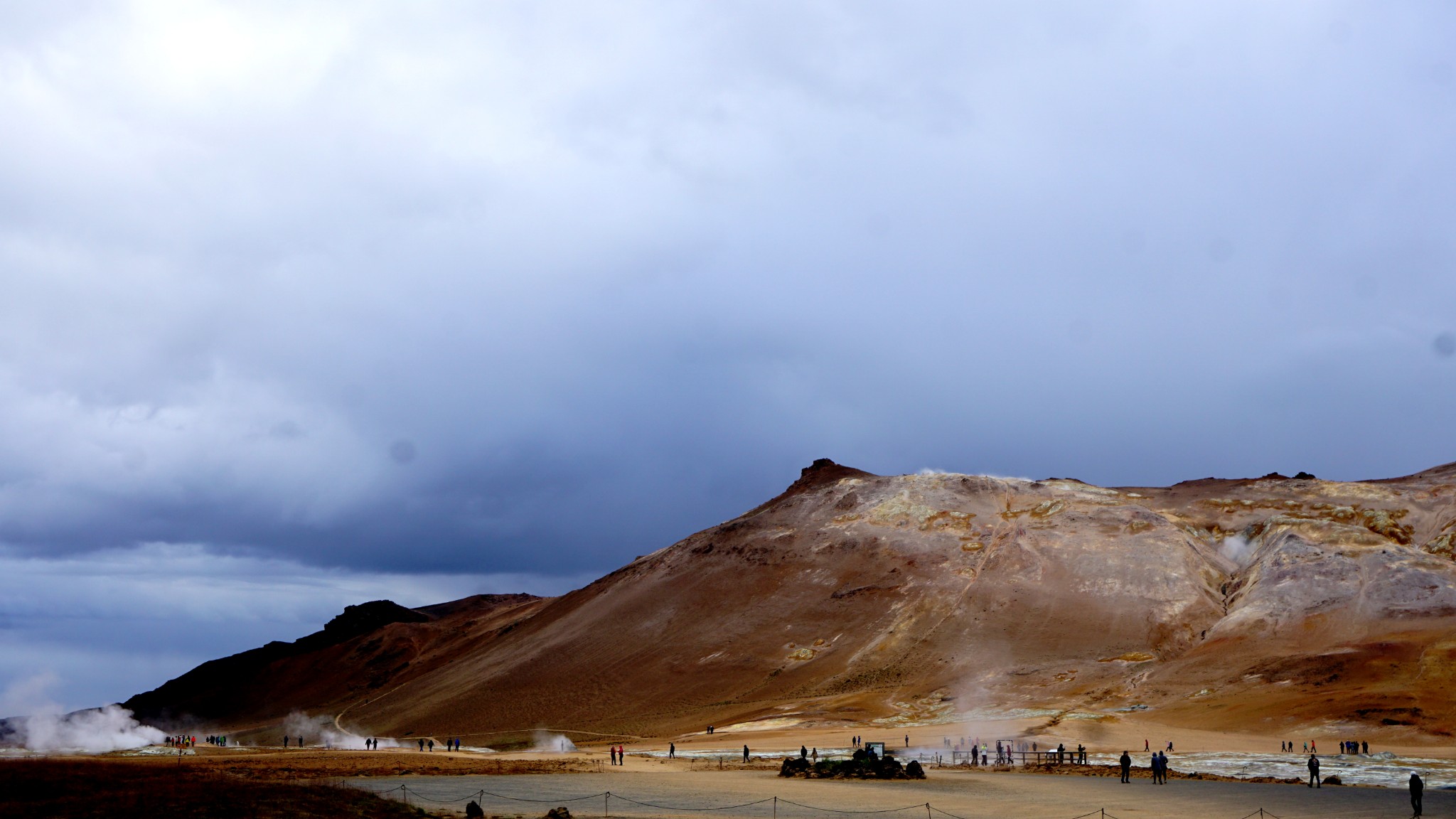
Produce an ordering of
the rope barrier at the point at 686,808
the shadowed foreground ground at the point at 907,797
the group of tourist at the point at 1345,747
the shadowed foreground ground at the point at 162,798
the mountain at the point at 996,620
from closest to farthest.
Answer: the shadowed foreground ground at the point at 162,798 → the shadowed foreground ground at the point at 907,797 → the rope barrier at the point at 686,808 → the group of tourist at the point at 1345,747 → the mountain at the point at 996,620

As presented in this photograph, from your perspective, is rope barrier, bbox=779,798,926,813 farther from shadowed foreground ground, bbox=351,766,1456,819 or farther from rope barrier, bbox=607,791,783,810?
rope barrier, bbox=607,791,783,810

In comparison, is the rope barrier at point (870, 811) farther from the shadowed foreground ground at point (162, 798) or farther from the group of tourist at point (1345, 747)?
the group of tourist at point (1345, 747)

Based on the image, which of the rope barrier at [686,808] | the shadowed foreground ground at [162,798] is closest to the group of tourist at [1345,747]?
the rope barrier at [686,808]

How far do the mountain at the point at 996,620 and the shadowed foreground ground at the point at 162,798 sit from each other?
58809 mm

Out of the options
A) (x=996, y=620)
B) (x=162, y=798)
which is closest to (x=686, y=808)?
(x=162, y=798)

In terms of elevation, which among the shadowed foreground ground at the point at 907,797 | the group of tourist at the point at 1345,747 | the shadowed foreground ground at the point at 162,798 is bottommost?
the group of tourist at the point at 1345,747

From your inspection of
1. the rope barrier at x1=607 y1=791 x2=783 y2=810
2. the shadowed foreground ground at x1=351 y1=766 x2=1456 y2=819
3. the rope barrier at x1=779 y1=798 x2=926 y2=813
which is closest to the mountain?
the shadowed foreground ground at x1=351 y1=766 x2=1456 y2=819

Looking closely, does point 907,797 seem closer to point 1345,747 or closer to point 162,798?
point 162,798

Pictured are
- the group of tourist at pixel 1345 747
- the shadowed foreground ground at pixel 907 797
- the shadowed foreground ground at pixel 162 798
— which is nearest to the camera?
the shadowed foreground ground at pixel 162 798

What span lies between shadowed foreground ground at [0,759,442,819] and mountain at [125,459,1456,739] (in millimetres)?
58809

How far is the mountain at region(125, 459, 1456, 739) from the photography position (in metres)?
87.8

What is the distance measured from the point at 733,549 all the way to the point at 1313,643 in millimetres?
69995

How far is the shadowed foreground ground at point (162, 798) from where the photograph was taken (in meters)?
27.8

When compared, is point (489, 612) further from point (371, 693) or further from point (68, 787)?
point (68, 787)
